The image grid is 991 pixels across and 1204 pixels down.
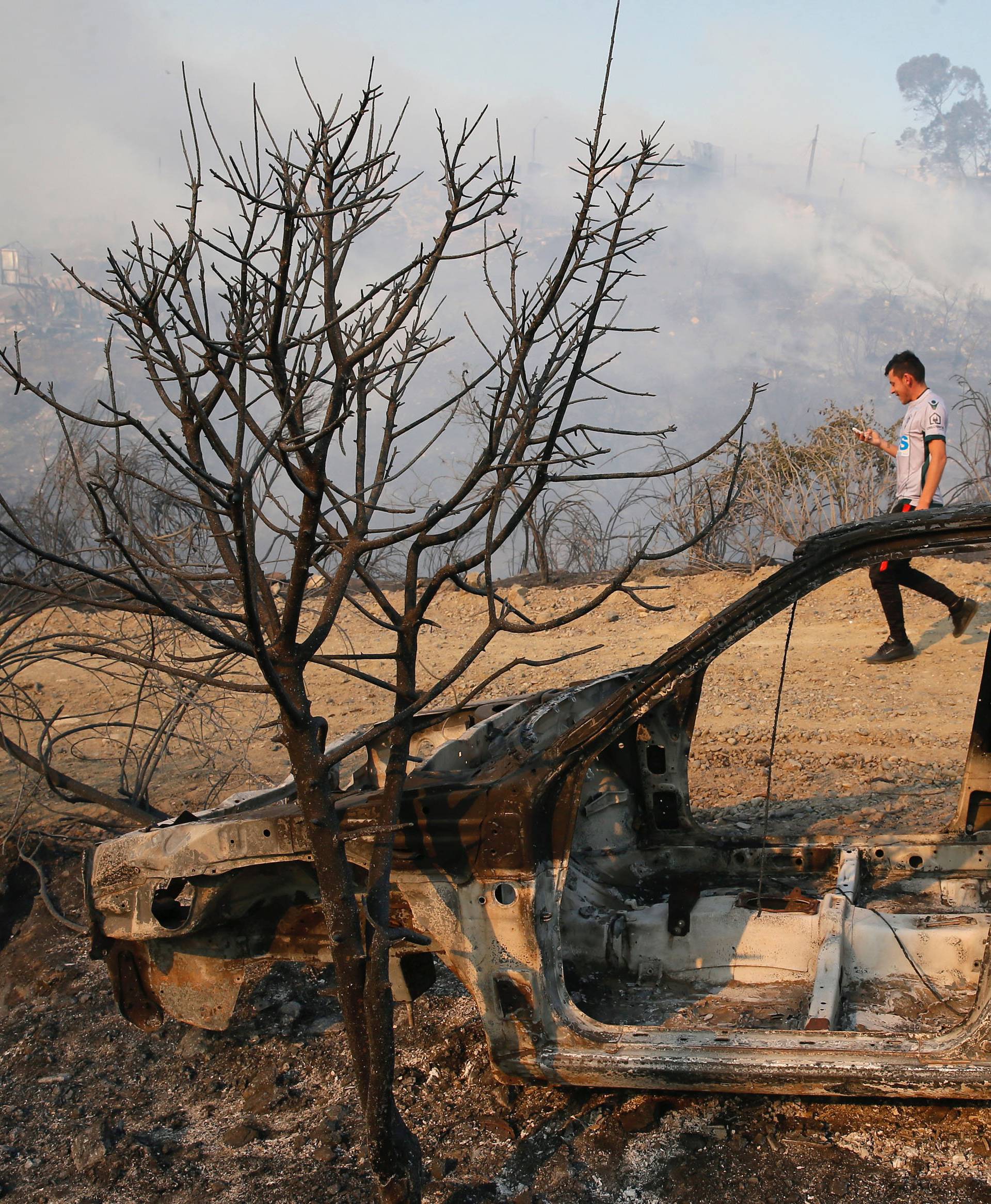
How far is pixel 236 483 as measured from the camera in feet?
6.91

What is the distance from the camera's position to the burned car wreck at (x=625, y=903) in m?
2.77

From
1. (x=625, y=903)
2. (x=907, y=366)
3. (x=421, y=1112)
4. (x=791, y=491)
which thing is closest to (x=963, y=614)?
(x=907, y=366)

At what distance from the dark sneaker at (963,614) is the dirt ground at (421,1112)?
1.65 meters

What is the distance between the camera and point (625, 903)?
3.85 m

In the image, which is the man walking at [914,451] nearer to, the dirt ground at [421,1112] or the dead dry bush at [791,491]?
the dirt ground at [421,1112]

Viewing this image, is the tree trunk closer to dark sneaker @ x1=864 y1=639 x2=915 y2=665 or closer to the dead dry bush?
dark sneaker @ x1=864 y1=639 x2=915 y2=665

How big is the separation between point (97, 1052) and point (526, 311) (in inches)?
130

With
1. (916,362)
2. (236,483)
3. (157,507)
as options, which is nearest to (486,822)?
(236,483)

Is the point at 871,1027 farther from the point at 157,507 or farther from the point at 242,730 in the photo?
the point at 157,507

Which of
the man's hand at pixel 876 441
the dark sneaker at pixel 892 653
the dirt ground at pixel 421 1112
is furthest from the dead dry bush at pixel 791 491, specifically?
the dirt ground at pixel 421 1112

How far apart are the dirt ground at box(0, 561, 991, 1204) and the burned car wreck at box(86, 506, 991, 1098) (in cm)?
29

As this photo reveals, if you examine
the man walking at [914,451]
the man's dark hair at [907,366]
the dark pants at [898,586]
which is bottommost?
the dark pants at [898,586]

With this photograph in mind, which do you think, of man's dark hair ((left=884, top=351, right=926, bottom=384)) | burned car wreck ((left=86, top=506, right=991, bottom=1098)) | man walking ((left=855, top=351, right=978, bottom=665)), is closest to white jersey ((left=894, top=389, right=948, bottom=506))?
man walking ((left=855, top=351, right=978, bottom=665))

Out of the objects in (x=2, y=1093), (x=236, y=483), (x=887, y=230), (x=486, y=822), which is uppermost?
(x=887, y=230)
